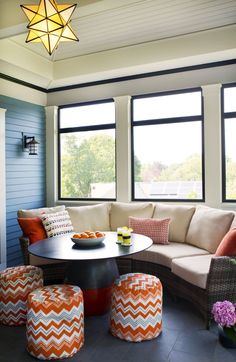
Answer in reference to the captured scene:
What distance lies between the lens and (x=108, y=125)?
5270mm

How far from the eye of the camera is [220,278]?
2.76 meters

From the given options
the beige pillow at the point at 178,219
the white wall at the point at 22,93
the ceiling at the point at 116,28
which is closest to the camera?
the ceiling at the point at 116,28

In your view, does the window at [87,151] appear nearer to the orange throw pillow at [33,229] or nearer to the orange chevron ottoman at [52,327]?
the orange throw pillow at [33,229]

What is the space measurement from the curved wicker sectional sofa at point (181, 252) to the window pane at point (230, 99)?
1.47 m

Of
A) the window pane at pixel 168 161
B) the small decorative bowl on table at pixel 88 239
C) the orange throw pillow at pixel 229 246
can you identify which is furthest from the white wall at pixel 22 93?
the orange throw pillow at pixel 229 246

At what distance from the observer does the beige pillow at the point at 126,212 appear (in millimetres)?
4512

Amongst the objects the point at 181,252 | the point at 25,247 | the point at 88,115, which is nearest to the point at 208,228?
the point at 181,252

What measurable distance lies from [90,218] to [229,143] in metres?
2.28

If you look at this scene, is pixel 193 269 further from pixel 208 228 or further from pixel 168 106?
pixel 168 106

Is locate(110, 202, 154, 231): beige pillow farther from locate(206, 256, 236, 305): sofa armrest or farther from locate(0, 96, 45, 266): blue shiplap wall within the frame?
locate(206, 256, 236, 305): sofa armrest

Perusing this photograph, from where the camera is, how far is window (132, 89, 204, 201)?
4691mm

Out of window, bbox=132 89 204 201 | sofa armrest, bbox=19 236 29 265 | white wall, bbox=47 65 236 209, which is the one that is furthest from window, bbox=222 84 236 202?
sofa armrest, bbox=19 236 29 265

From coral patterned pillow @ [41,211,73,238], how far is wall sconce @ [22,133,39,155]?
4.55 ft

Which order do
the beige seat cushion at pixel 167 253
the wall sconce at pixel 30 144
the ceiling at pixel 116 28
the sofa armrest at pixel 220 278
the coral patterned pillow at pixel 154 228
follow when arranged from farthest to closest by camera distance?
1. the wall sconce at pixel 30 144
2. the coral patterned pillow at pixel 154 228
3. the beige seat cushion at pixel 167 253
4. the ceiling at pixel 116 28
5. the sofa armrest at pixel 220 278
